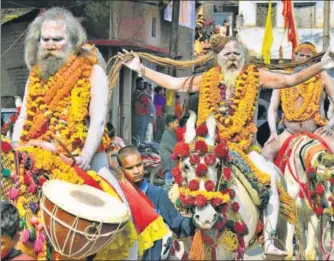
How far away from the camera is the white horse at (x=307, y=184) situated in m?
11.2

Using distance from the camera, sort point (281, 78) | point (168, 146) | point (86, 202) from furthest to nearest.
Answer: point (168, 146) < point (281, 78) < point (86, 202)

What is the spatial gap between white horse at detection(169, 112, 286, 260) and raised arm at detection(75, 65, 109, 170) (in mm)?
974

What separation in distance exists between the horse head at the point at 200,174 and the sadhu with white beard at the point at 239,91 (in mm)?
1076

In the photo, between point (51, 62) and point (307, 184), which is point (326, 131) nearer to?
point (307, 184)

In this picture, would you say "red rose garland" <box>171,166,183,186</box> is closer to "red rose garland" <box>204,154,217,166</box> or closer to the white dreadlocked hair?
"red rose garland" <box>204,154,217,166</box>

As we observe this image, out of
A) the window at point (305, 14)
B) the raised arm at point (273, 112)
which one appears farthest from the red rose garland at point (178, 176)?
the window at point (305, 14)

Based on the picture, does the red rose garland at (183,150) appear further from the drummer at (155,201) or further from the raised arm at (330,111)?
the raised arm at (330,111)

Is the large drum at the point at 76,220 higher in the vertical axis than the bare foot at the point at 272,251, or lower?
higher

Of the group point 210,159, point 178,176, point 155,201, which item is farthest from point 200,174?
point 155,201

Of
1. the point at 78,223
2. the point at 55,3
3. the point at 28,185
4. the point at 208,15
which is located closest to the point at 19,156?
the point at 28,185

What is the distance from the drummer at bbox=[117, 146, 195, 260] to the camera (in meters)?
7.85

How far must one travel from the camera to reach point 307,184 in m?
11.6

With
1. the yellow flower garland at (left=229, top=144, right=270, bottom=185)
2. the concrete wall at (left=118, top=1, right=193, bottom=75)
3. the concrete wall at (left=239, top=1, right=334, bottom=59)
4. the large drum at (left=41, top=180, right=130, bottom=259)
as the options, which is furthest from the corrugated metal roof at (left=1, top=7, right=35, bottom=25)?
the concrete wall at (left=239, top=1, right=334, bottom=59)

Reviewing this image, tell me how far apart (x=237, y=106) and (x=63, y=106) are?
2628 millimetres
